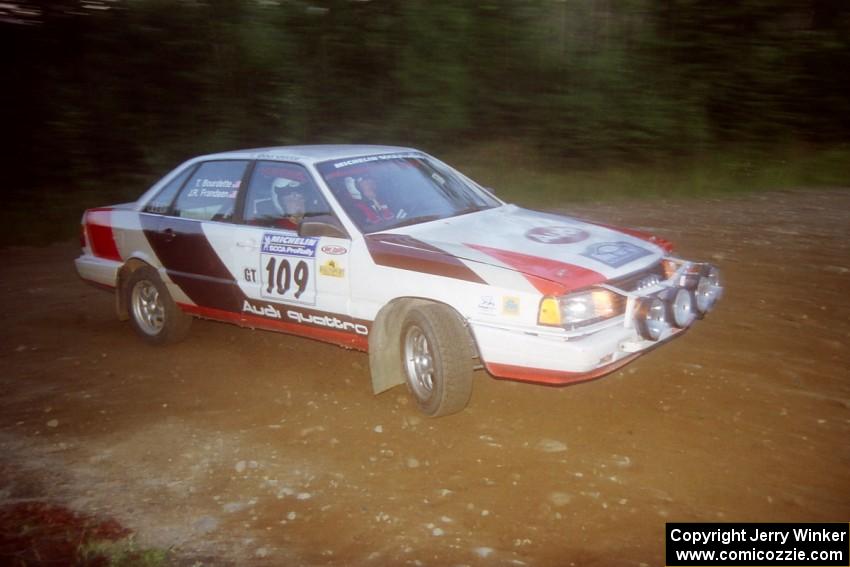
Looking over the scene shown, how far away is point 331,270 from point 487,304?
118cm

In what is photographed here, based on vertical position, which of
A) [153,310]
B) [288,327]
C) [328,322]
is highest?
[328,322]

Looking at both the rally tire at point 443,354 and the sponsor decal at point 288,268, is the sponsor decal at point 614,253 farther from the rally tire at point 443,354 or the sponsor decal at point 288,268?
the sponsor decal at point 288,268

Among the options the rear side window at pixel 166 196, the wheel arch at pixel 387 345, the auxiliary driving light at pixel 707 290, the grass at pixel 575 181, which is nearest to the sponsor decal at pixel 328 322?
the wheel arch at pixel 387 345

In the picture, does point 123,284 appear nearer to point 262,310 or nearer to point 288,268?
point 262,310

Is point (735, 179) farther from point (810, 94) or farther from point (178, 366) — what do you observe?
point (178, 366)

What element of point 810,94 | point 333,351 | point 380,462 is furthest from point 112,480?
point 810,94

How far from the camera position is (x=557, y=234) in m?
5.12

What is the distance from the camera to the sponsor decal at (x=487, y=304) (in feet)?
14.6

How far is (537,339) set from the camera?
4.35 meters

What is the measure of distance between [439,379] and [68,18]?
10903 mm

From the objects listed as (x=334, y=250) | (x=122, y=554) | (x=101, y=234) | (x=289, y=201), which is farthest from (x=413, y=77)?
(x=122, y=554)

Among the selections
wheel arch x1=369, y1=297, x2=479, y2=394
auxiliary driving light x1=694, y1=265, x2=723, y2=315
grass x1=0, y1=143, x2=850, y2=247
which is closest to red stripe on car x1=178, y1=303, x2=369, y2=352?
wheel arch x1=369, y1=297, x2=479, y2=394

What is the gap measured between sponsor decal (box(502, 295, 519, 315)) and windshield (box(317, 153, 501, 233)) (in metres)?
1.08

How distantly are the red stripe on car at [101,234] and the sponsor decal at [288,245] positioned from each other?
1843 mm
